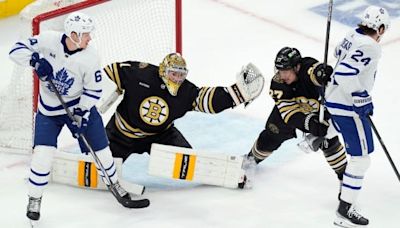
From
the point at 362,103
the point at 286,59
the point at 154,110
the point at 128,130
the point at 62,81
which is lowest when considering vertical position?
the point at 128,130

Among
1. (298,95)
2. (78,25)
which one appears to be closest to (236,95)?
(298,95)

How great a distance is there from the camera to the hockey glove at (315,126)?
17.1 ft

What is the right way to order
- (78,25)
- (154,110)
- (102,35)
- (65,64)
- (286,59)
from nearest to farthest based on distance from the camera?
(78,25), (65,64), (286,59), (154,110), (102,35)

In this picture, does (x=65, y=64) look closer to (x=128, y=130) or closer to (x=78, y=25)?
(x=78, y=25)

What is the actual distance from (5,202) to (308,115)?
151cm

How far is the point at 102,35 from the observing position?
6.25m

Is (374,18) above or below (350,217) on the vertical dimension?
above

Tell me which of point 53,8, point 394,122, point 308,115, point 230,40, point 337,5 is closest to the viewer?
point 308,115

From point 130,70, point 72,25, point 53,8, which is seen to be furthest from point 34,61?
point 53,8

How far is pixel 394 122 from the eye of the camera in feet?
20.7

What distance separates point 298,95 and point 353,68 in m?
0.46

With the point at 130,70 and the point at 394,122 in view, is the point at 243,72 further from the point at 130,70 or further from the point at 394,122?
the point at 394,122

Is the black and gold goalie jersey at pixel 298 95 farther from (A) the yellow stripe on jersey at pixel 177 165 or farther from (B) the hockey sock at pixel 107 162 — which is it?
(B) the hockey sock at pixel 107 162

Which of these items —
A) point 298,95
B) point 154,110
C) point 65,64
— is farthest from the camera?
point 154,110
